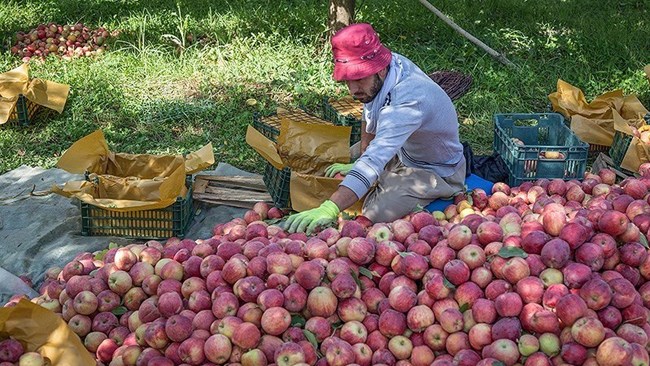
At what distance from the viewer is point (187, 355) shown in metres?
2.47

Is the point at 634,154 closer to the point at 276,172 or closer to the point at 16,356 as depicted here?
the point at 276,172

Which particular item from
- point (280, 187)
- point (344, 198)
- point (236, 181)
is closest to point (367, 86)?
point (344, 198)

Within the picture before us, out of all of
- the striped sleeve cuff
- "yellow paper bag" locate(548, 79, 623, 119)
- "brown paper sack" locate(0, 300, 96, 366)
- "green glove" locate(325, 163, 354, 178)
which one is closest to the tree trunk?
"yellow paper bag" locate(548, 79, 623, 119)

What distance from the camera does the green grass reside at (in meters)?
6.19

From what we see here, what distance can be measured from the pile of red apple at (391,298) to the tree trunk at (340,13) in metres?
4.69

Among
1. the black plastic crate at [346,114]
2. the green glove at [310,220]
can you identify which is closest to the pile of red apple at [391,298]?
the green glove at [310,220]

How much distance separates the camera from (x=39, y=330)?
8.29ft

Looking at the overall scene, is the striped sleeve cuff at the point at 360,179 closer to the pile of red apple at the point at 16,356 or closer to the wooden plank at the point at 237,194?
the wooden plank at the point at 237,194

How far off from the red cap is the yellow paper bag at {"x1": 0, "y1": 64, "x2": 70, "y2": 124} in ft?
11.5

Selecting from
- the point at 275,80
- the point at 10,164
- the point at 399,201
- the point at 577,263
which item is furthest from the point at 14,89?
the point at 577,263

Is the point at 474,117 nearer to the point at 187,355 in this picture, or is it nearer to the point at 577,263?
the point at 577,263

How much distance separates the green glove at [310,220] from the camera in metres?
3.34

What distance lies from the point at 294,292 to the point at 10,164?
12.5 ft

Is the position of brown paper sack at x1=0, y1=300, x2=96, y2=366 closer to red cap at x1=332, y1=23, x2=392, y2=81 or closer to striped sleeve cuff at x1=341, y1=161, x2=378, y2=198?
striped sleeve cuff at x1=341, y1=161, x2=378, y2=198
